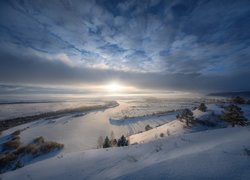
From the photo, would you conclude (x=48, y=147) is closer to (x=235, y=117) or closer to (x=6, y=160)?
(x=6, y=160)

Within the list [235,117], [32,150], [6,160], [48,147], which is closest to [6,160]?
[6,160]

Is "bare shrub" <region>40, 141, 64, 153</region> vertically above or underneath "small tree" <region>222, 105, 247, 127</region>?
underneath

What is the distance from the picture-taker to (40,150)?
34.2m

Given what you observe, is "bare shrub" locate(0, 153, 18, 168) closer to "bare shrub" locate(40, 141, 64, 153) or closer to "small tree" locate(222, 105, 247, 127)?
"bare shrub" locate(40, 141, 64, 153)

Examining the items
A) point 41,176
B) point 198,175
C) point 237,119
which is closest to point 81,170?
point 41,176

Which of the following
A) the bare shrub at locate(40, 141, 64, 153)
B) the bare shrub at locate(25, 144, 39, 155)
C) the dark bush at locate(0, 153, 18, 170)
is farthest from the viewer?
the bare shrub at locate(40, 141, 64, 153)

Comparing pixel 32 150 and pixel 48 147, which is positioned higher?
pixel 48 147

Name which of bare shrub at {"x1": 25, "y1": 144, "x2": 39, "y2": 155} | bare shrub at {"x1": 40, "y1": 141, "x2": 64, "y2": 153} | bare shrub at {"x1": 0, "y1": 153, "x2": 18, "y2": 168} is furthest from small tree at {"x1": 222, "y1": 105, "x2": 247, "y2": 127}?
bare shrub at {"x1": 0, "y1": 153, "x2": 18, "y2": 168}

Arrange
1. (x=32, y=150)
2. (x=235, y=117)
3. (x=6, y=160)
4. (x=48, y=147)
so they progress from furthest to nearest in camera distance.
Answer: (x=48, y=147) < (x=32, y=150) < (x=6, y=160) < (x=235, y=117)

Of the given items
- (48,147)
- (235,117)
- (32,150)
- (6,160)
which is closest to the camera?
(235,117)

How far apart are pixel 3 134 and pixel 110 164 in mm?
68124

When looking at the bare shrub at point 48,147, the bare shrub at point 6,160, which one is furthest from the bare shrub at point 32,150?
the bare shrub at point 6,160

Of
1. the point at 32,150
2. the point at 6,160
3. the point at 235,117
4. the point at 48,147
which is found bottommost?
the point at 6,160

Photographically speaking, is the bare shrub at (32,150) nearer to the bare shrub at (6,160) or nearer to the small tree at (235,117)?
the bare shrub at (6,160)
